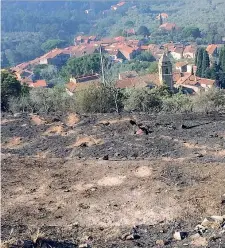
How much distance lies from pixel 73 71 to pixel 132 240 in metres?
49.5

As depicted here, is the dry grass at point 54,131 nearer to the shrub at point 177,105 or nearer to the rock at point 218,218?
the shrub at point 177,105

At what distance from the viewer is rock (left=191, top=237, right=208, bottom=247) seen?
8188mm

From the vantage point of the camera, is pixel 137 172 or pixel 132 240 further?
pixel 137 172

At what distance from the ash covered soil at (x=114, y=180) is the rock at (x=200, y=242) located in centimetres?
2

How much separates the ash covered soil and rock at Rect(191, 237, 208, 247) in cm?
2

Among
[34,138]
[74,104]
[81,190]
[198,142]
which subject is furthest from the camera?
[74,104]

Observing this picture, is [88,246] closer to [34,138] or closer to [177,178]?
[177,178]

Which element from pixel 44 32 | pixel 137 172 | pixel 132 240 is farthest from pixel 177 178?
pixel 44 32

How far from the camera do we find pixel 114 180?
38.7 feet

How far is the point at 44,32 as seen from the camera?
12581 centimetres

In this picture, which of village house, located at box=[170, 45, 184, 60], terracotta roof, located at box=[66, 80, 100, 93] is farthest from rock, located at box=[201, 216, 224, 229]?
village house, located at box=[170, 45, 184, 60]

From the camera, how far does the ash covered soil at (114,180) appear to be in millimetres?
9109

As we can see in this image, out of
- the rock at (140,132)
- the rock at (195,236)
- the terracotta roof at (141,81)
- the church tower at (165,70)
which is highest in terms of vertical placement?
the rock at (140,132)

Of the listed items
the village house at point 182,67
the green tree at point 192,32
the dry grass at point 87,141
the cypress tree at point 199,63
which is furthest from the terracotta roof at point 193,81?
the green tree at point 192,32
